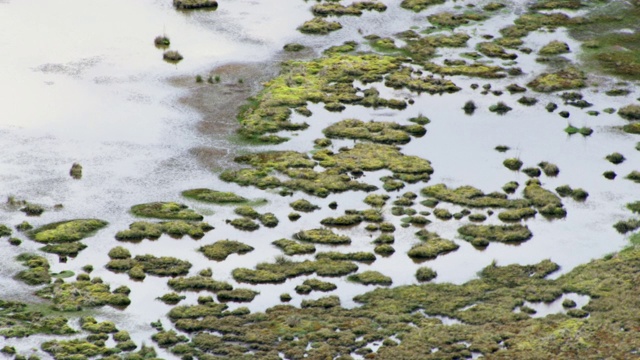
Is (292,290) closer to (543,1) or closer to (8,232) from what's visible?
(8,232)

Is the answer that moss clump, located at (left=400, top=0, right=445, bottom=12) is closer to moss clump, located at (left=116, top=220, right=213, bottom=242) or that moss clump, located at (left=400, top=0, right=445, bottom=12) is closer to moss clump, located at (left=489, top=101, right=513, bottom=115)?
moss clump, located at (left=489, top=101, right=513, bottom=115)

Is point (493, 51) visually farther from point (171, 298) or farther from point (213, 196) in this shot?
point (171, 298)

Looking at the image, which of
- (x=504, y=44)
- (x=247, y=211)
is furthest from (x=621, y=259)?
(x=504, y=44)

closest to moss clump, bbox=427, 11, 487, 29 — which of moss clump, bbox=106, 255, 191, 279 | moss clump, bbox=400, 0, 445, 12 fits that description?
moss clump, bbox=400, 0, 445, 12

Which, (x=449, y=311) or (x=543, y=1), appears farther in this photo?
(x=543, y=1)

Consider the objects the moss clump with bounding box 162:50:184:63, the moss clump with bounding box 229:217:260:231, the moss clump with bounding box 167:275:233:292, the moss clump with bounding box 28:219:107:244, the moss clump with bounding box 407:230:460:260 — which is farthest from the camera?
the moss clump with bounding box 162:50:184:63

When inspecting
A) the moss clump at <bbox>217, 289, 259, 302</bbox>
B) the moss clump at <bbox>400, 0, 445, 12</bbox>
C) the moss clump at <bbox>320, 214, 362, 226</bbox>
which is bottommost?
the moss clump at <bbox>217, 289, 259, 302</bbox>

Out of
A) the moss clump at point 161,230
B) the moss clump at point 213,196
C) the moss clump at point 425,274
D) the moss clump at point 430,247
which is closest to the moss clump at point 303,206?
the moss clump at point 213,196
